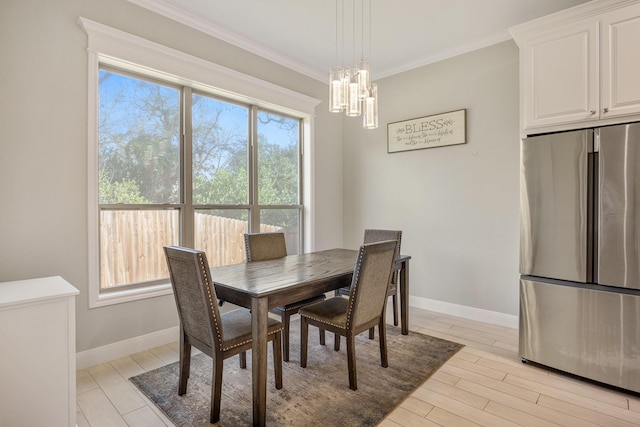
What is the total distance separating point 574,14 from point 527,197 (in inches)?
49.5

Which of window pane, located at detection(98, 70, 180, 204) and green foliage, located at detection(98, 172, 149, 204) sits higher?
window pane, located at detection(98, 70, 180, 204)

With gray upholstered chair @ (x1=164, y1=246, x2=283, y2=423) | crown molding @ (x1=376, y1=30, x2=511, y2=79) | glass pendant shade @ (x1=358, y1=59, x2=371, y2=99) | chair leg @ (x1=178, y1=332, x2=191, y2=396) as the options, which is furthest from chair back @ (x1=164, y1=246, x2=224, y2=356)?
crown molding @ (x1=376, y1=30, x2=511, y2=79)

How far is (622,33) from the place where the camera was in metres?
2.10

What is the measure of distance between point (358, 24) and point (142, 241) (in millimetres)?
2689

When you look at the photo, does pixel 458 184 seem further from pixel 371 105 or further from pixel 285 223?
pixel 285 223

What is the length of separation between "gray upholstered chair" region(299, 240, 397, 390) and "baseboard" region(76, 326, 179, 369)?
1244 millimetres

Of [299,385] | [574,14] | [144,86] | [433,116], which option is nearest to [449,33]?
[433,116]

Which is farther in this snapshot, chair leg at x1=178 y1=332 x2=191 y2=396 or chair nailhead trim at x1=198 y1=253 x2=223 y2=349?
chair leg at x1=178 y1=332 x2=191 y2=396

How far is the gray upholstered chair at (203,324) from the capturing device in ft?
5.70

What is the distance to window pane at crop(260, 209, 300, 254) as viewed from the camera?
3776mm

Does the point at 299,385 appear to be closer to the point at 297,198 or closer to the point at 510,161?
the point at 297,198

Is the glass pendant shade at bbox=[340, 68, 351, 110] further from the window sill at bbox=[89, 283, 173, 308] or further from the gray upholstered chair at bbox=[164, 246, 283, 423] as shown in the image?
the window sill at bbox=[89, 283, 173, 308]

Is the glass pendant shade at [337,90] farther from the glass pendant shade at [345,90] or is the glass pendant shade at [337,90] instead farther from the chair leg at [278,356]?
the chair leg at [278,356]

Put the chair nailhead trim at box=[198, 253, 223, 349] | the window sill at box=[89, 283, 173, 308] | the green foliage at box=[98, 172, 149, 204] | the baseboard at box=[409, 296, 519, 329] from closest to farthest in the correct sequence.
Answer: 1. the chair nailhead trim at box=[198, 253, 223, 349]
2. the window sill at box=[89, 283, 173, 308]
3. the green foliage at box=[98, 172, 149, 204]
4. the baseboard at box=[409, 296, 519, 329]
